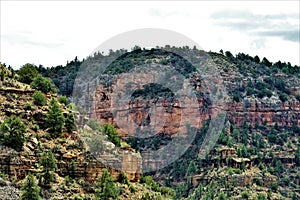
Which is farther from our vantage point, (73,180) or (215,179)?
(215,179)

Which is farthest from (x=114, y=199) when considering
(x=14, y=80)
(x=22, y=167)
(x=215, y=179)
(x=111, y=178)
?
(x=215, y=179)

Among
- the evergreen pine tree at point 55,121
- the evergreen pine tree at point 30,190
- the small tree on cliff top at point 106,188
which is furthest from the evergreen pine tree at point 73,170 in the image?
the evergreen pine tree at point 30,190

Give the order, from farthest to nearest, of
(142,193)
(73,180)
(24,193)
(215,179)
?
1. (215,179)
2. (142,193)
3. (73,180)
4. (24,193)

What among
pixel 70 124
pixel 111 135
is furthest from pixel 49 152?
pixel 111 135

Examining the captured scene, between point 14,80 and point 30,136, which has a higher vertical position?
point 14,80

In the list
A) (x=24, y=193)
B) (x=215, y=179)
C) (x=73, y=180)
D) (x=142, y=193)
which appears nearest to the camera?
(x=24, y=193)

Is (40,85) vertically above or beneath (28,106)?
above

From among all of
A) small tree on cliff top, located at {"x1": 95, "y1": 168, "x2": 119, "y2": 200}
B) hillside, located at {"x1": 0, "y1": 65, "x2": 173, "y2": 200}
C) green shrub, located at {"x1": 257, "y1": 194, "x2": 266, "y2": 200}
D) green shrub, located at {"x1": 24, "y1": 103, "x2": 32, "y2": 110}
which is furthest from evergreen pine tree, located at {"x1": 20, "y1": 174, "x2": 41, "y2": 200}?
green shrub, located at {"x1": 257, "y1": 194, "x2": 266, "y2": 200}

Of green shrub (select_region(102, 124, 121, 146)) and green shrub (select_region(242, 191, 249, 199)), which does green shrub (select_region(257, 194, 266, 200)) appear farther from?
green shrub (select_region(102, 124, 121, 146))

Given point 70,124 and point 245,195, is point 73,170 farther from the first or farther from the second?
point 245,195

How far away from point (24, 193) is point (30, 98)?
1694cm

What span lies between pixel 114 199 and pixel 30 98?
15477 mm

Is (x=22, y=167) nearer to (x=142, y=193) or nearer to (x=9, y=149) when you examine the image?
(x=9, y=149)

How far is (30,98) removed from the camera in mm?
99062
